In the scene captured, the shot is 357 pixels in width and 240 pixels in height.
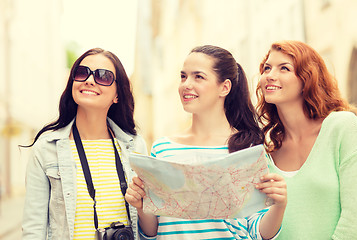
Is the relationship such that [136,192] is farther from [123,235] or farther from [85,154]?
[85,154]

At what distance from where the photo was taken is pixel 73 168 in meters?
2.50

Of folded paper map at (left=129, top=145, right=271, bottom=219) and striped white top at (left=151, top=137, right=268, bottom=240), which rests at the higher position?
folded paper map at (left=129, top=145, right=271, bottom=219)

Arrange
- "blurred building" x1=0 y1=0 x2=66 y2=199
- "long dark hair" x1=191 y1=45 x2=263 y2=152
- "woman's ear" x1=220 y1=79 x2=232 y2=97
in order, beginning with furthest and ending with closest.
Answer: "blurred building" x1=0 y1=0 x2=66 y2=199
"woman's ear" x1=220 y1=79 x2=232 y2=97
"long dark hair" x1=191 y1=45 x2=263 y2=152

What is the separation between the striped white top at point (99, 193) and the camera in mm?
2416

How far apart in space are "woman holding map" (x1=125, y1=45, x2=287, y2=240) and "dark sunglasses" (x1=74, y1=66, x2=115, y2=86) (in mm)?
456

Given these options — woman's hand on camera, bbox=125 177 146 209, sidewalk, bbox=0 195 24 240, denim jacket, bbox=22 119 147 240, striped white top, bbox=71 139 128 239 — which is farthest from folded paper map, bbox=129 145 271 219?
sidewalk, bbox=0 195 24 240

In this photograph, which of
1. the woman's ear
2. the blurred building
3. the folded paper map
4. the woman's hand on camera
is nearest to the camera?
the folded paper map

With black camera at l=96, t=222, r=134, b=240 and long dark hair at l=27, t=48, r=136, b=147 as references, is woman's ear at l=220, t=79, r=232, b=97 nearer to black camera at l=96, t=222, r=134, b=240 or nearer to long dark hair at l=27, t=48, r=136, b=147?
long dark hair at l=27, t=48, r=136, b=147

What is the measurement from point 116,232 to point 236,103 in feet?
3.66

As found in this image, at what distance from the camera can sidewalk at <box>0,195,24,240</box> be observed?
949 centimetres

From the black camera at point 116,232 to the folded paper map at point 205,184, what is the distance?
0.29 meters

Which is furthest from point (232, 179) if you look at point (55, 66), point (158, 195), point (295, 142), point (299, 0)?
point (55, 66)

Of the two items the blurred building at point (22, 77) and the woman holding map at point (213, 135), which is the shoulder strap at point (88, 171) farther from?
the blurred building at point (22, 77)

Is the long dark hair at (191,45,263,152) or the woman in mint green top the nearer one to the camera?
the woman in mint green top
